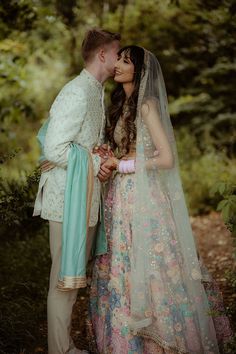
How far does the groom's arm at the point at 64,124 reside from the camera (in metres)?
2.99

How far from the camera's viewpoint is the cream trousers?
3145 mm

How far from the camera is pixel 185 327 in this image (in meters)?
3.06

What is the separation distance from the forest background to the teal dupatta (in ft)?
2.63

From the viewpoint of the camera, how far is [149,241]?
10.1ft

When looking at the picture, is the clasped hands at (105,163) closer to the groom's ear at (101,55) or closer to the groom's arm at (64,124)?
the groom's arm at (64,124)

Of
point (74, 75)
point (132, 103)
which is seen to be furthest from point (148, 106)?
point (74, 75)

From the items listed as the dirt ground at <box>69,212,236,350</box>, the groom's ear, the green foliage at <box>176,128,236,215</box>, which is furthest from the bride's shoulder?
the green foliage at <box>176,128,236,215</box>

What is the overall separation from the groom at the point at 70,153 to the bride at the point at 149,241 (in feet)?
0.43

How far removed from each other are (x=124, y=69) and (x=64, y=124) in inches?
22.3

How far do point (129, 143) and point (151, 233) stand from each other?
2.00 feet

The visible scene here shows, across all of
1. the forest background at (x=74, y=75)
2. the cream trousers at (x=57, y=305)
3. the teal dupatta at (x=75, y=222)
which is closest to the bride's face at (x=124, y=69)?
the teal dupatta at (x=75, y=222)

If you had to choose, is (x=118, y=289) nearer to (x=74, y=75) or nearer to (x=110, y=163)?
(x=110, y=163)

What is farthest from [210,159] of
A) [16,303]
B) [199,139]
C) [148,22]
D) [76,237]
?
[76,237]

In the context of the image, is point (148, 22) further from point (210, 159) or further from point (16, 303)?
point (16, 303)
